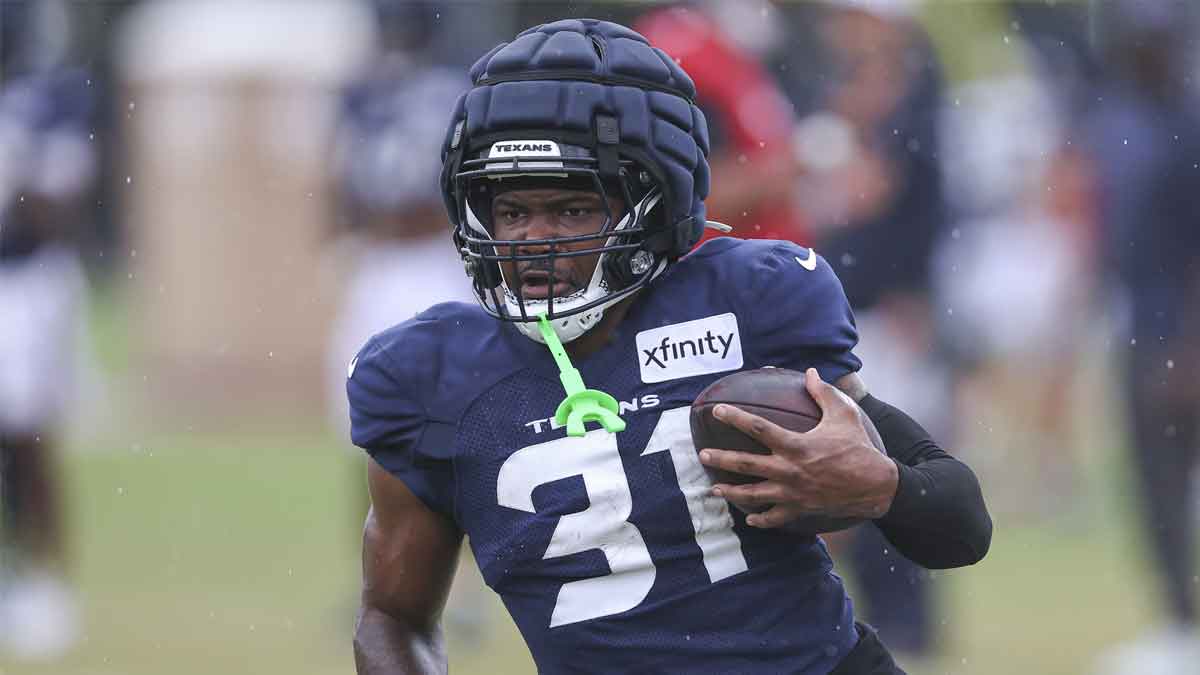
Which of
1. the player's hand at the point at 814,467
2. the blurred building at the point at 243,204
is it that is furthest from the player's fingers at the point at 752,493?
the blurred building at the point at 243,204

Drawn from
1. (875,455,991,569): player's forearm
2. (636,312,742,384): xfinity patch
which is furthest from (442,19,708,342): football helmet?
(875,455,991,569): player's forearm

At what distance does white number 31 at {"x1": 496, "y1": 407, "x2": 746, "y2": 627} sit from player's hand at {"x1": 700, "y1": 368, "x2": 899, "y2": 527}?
15cm

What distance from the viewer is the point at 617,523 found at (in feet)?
10.1

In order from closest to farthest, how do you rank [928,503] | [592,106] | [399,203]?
[928,503] → [592,106] → [399,203]

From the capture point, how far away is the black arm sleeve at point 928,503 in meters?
3.00

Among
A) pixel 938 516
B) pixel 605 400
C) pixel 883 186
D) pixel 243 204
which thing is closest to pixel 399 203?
pixel 883 186

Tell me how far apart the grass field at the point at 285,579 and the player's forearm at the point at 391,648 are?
2972mm

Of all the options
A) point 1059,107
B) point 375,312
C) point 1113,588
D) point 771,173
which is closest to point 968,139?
point 1059,107

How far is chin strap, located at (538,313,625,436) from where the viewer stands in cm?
305

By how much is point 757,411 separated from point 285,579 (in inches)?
201

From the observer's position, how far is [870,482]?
2912 millimetres

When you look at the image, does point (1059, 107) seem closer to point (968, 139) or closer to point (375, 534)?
point (968, 139)

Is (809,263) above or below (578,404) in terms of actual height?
above

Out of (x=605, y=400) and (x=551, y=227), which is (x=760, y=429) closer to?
(x=605, y=400)
